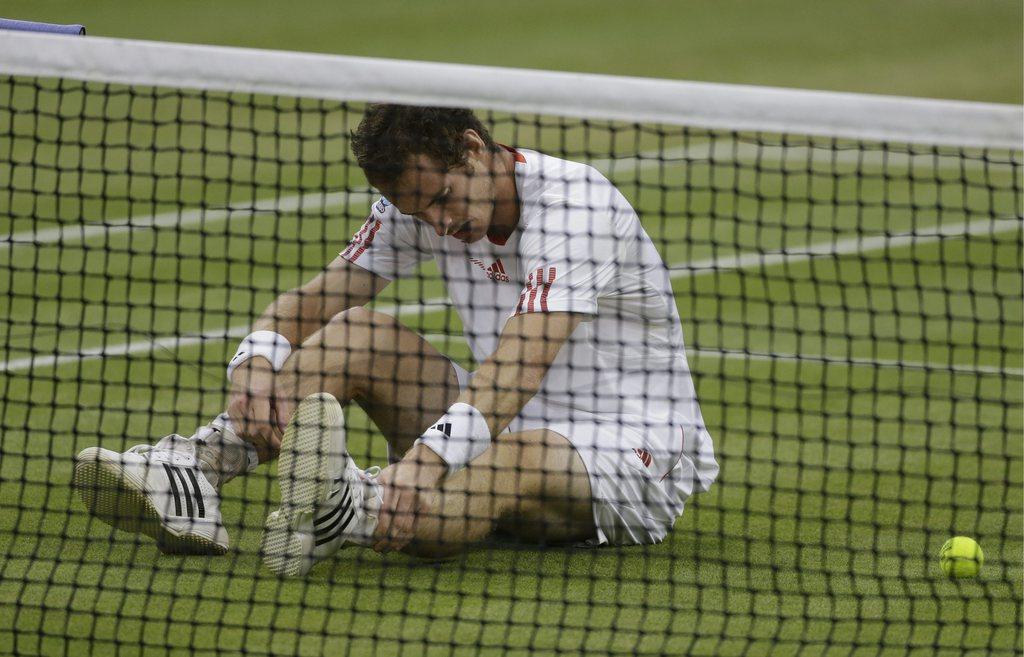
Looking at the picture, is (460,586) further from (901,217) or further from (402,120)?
(901,217)

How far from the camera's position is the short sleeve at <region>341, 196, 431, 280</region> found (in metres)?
4.75

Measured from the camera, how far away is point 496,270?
14.8 ft

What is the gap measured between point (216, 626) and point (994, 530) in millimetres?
2524

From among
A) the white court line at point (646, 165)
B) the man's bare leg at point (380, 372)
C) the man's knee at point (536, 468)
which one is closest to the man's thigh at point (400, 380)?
the man's bare leg at point (380, 372)

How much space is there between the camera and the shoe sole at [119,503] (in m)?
4.04

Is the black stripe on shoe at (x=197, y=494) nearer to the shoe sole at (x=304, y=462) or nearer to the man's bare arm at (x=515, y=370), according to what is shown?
the shoe sole at (x=304, y=462)

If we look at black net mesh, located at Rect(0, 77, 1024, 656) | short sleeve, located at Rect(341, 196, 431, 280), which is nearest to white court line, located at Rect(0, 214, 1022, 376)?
black net mesh, located at Rect(0, 77, 1024, 656)

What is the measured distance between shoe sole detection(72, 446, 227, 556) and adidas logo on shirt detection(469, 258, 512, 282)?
118cm

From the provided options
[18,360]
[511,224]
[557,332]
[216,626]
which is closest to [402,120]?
[511,224]

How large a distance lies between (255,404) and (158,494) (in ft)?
1.38

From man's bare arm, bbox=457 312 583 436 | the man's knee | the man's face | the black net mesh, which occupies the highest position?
the man's face

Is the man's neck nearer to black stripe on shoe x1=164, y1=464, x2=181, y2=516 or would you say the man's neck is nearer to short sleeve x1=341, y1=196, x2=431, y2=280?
short sleeve x1=341, y1=196, x2=431, y2=280

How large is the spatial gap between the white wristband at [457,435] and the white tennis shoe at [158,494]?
2.49 feet

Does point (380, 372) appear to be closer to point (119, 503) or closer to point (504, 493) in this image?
point (504, 493)
